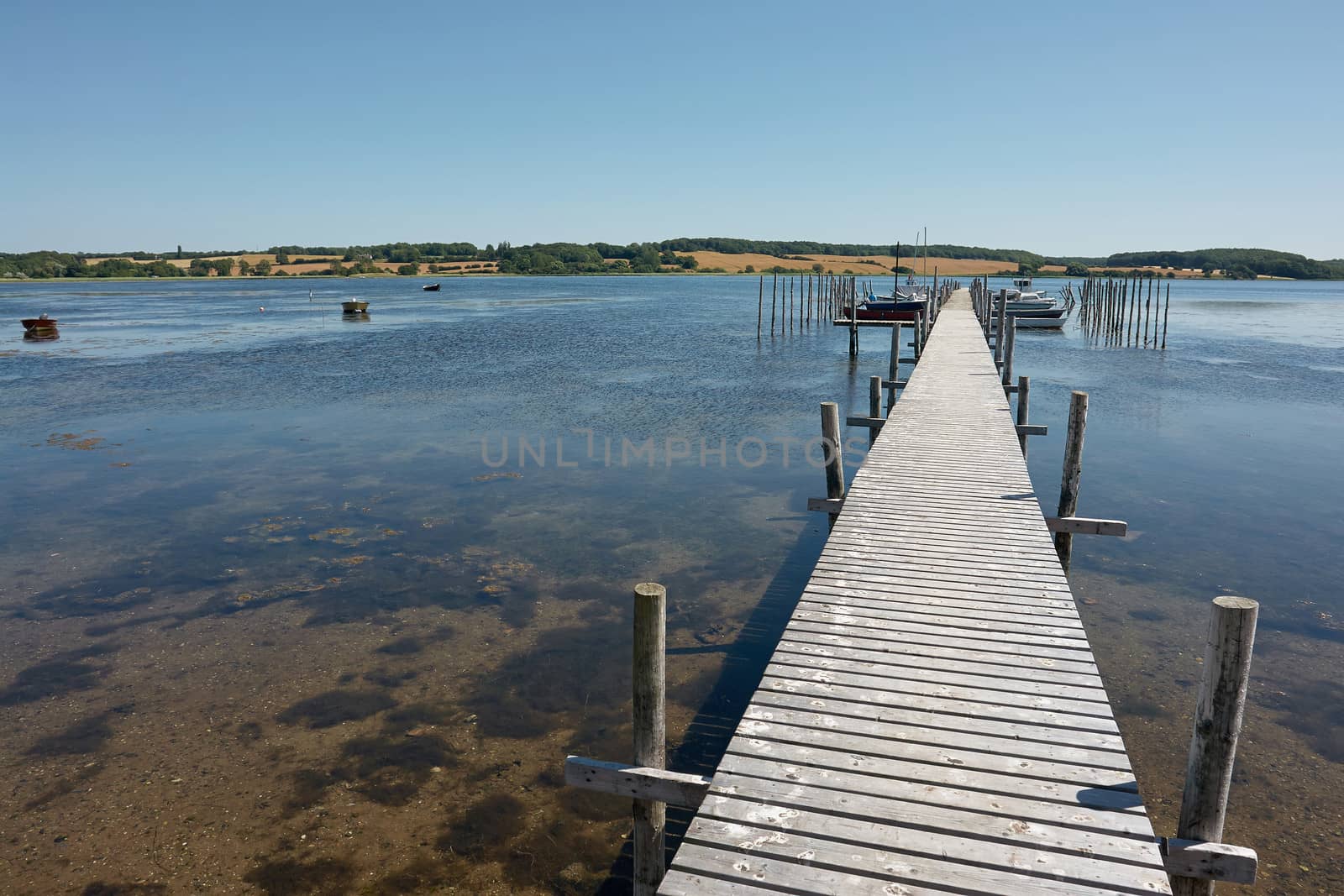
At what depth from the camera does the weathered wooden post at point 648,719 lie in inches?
211

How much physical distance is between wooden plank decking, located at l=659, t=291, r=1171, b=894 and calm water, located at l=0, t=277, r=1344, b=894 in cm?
204

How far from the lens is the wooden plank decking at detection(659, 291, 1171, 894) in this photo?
4125 mm

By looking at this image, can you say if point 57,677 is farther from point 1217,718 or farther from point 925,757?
point 1217,718

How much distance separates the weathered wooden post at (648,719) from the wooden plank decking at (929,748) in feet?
1.96

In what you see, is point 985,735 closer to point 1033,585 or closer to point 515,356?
point 1033,585

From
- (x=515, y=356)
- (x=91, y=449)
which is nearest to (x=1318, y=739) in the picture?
(x=91, y=449)

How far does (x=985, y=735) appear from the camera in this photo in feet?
16.9

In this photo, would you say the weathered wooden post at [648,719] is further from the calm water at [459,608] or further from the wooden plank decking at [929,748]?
the calm water at [459,608]

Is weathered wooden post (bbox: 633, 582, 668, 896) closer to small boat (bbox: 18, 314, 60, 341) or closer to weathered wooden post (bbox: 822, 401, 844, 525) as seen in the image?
weathered wooden post (bbox: 822, 401, 844, 525)

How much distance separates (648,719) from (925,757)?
67.8 inches

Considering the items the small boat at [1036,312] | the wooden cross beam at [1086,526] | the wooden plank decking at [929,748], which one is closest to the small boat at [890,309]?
the small boat at [1036,312]

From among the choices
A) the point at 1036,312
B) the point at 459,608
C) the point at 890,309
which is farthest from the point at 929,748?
the point at 1036,312

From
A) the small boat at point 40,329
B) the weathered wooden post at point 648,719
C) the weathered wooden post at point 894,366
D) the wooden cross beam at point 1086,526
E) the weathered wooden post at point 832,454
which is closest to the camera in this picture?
the weathered wooden post at point 648,719

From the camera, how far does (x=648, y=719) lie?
18.2ft
